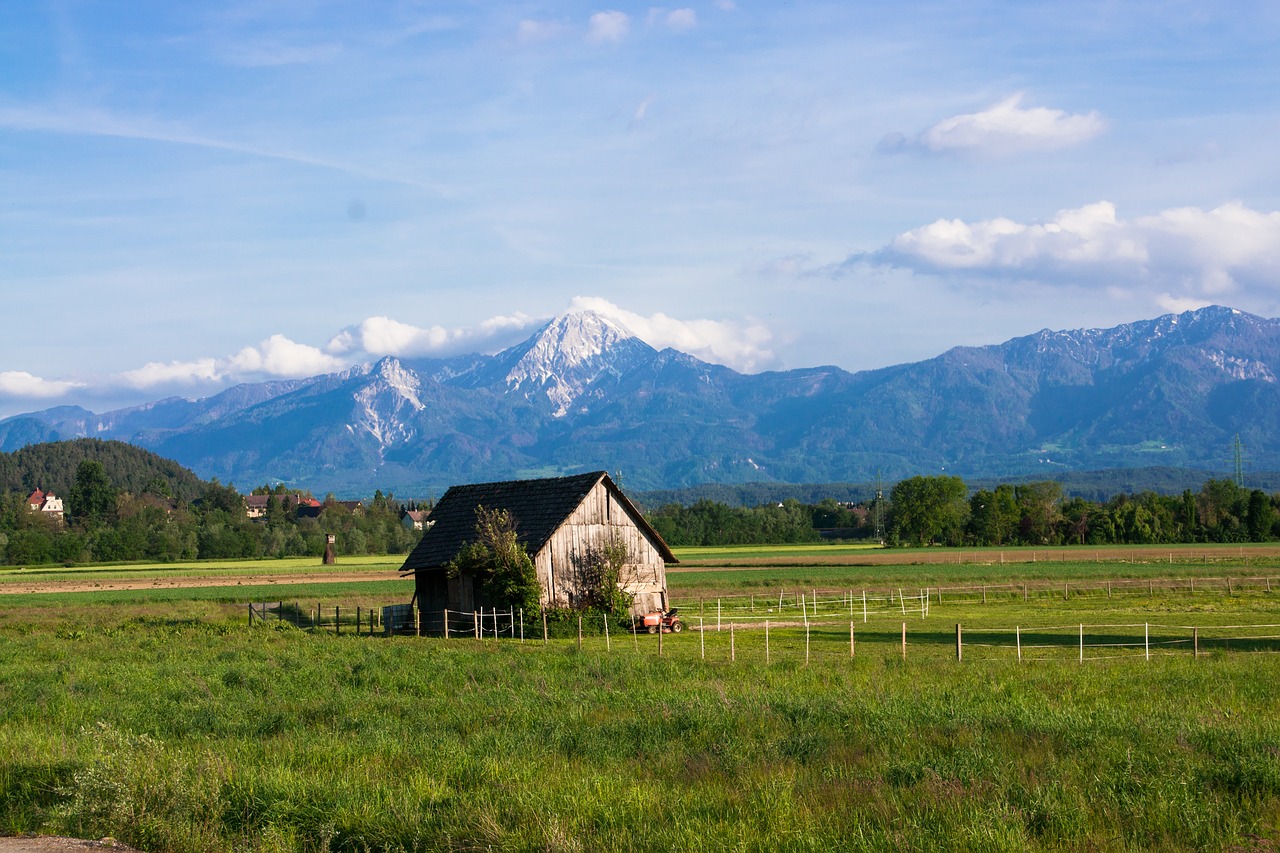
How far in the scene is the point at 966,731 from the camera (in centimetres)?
1656

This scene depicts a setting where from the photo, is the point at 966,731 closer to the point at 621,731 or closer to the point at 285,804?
the point at 621,731

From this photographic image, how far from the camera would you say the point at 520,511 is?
1816 inches

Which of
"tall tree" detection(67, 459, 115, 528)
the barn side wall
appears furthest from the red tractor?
"tall tree" detection(67, 459, 115, 528)

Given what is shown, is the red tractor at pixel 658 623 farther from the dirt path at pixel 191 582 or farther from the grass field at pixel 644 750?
the dirt path at pixel 191 582

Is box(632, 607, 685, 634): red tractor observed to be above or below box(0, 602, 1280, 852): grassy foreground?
below

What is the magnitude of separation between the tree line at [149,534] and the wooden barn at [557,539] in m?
108

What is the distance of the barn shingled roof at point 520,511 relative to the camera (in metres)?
44.3

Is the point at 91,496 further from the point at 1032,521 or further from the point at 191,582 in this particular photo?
the point at 1032,521

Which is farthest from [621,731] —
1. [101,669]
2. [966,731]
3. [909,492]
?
[909,492]

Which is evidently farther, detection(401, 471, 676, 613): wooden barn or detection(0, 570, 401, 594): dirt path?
detection(0, 570, 401, 594): dirt path

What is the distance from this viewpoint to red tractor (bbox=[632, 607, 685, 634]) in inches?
1694

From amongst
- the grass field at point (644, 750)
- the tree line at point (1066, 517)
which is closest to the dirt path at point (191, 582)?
the grass field at point (644, 750)

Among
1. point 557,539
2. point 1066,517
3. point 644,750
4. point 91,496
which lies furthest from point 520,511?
point 91,496

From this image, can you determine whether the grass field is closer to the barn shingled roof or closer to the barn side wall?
the barn side wall
